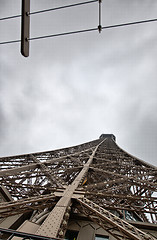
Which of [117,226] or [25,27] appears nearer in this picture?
[117,226]

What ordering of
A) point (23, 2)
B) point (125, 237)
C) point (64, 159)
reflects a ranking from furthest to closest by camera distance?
point (64, 159) → point (23, 2) → point (125, 237)

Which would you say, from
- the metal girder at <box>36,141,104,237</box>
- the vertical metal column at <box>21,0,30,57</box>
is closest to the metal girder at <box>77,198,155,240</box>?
the metal girder at <box>36,141,104,237</box>

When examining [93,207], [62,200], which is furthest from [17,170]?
[93,207]

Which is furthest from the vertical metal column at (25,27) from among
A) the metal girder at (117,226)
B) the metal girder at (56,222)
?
the metal girder at (117,226)

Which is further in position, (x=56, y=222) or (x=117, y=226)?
(x=56, y=222)

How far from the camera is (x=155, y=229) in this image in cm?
506

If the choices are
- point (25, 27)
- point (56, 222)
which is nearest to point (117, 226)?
point (56, 222)

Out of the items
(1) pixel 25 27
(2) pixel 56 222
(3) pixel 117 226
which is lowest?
(2) pixel 56 222

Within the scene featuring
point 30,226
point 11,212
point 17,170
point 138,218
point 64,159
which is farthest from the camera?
point 64,159

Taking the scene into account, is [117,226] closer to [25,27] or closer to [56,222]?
[56,222]

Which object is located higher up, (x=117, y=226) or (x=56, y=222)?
(x=117, y=226)

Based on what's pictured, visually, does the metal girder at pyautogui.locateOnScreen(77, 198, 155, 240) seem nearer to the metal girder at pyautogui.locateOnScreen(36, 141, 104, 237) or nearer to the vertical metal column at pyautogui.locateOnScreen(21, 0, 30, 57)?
the metal girder at pyautogui.locateOnScreen(36, 141, 104, 237)

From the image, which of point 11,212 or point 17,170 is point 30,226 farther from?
point 17,170

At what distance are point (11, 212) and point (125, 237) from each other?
9.66 ft
